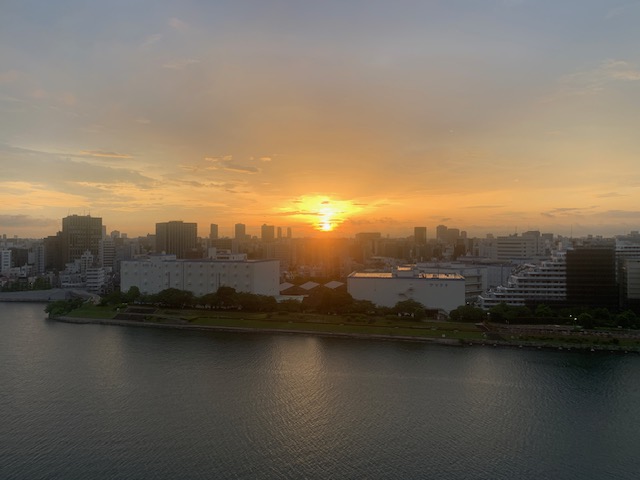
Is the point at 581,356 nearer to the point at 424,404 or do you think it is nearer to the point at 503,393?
the point at 503,393

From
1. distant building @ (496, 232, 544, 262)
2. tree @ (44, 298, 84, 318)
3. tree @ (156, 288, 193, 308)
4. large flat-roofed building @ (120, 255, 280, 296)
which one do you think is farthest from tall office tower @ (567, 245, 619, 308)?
distant building @ (496, 232, 544, 262)

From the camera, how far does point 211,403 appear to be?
6.44 meters

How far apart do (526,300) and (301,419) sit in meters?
8.22

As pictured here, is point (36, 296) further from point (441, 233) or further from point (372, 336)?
point (441, 233)

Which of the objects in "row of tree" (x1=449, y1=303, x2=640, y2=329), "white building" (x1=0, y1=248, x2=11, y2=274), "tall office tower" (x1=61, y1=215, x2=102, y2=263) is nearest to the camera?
"row of tree" (x1=449, y1=303, x2=640, y2=329)

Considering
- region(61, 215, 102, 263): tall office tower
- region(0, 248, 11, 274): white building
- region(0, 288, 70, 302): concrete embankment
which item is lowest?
region(0, 288, 70, 302): concrete embankment

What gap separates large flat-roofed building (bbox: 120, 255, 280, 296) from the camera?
589 inches

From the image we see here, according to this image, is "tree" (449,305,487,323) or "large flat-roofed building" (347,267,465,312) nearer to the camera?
"tree" (449,305,487,323)

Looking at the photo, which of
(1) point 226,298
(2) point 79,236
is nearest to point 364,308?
(1) point 226,298

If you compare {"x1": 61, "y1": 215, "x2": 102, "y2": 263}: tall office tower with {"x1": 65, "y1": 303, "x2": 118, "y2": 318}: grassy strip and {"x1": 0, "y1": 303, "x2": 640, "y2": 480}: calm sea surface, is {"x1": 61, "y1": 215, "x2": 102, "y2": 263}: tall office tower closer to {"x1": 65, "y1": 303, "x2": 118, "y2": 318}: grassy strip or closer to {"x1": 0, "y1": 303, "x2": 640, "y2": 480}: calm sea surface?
{"x1": 65, "y1": 303, "x2": 118, "y2": 318}: grassy strip

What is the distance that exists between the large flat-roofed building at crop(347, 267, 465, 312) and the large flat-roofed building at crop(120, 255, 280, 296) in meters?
3.08

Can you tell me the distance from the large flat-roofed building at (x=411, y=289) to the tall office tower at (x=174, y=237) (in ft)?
67.5

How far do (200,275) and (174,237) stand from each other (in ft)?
58.9

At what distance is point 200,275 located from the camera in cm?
1534
